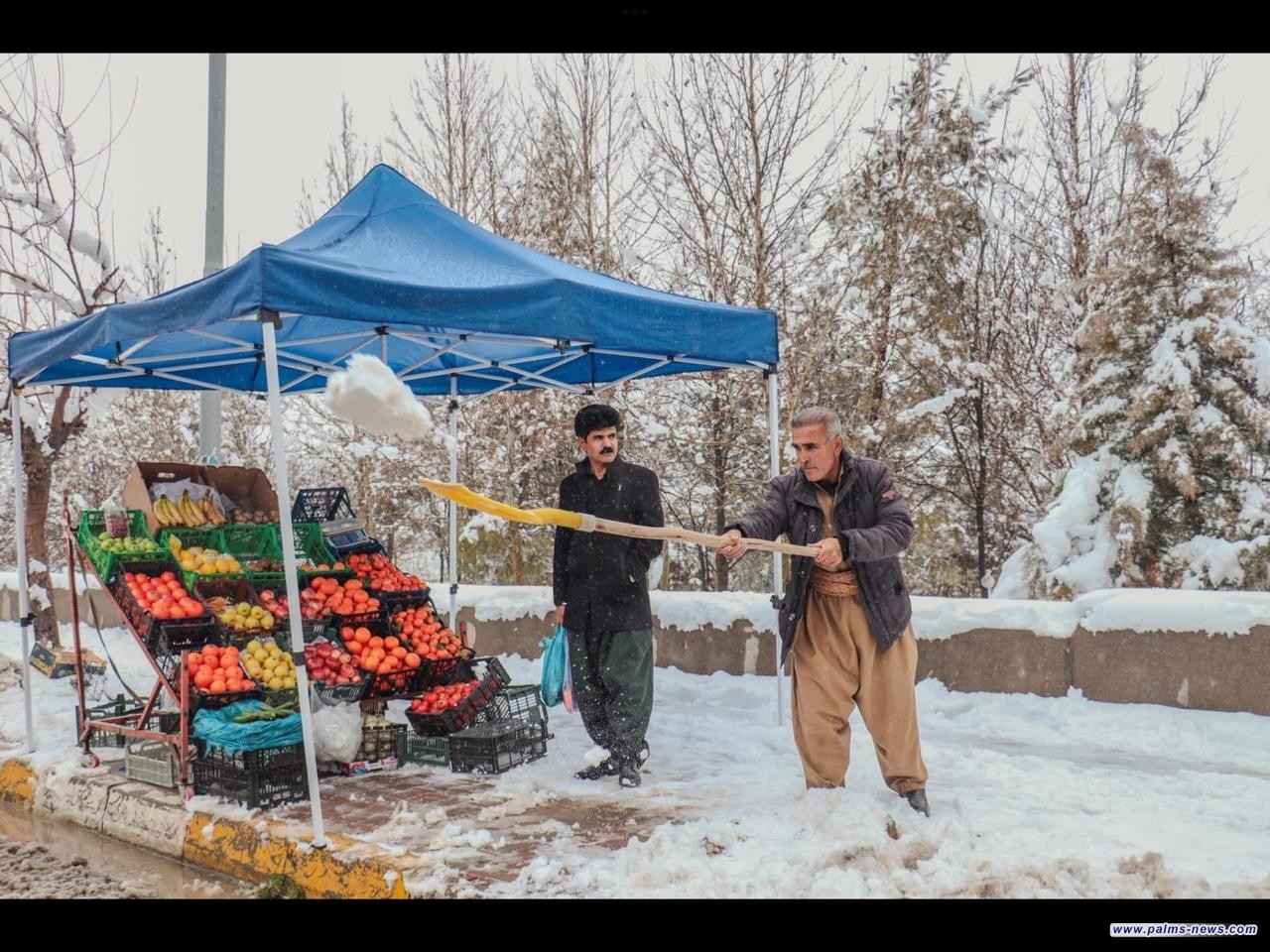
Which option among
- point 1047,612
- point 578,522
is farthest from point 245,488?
point 1047,612

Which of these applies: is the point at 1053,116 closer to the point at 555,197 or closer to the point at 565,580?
the point at 555,197

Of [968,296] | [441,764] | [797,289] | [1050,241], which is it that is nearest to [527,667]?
[441,764]

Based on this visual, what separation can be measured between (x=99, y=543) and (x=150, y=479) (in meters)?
0.75

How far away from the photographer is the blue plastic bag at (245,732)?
5.11 meters

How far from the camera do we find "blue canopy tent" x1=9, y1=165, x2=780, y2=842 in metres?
4.65

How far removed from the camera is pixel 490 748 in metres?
5.74

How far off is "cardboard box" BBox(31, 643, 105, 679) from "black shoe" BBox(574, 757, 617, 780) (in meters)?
5.08

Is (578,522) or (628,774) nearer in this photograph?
(578,522)

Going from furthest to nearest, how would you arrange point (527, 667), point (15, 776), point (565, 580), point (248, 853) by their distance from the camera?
point (527, 667) < point (15, 776) < point (565, 580) < point (248, 853)

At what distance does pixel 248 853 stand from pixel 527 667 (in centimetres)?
402

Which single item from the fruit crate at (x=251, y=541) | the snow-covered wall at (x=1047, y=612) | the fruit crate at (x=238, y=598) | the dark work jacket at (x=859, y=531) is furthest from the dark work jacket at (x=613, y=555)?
the snow-covered wall at (x=1047, y=612)

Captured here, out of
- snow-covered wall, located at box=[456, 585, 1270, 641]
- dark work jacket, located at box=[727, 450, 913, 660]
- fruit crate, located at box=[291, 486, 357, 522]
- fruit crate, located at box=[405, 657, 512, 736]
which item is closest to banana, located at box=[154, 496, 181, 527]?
fruit crate, located at box=[291, 486, 357, 522]

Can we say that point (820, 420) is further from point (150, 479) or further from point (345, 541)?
point (150, 479)
